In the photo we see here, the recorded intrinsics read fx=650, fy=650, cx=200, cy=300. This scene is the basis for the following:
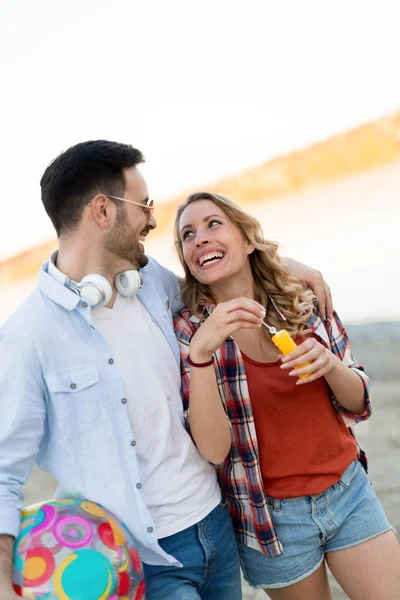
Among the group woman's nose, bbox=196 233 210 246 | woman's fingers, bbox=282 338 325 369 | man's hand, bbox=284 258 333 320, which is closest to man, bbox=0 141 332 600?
woman's nose, bbox=196 233 210 246

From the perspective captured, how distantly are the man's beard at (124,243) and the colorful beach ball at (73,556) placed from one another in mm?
911

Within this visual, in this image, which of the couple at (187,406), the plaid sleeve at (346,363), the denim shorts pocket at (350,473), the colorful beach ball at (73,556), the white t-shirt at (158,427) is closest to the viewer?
the colorful beach ball at (73,556)

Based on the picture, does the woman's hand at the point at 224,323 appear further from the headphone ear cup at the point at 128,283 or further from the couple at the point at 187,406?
the headphone ear cup at the point at 128,283

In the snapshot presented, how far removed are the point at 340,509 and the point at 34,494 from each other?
16.4ft

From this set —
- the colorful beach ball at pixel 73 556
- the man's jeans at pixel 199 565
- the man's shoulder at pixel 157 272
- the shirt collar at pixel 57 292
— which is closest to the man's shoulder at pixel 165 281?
the man's shoulder at pixel 157 272

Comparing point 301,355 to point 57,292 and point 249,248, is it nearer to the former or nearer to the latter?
point 249,248

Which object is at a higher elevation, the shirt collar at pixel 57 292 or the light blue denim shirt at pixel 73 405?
the shirt collar at pixel 57 292

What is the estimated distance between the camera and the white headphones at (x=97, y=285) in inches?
88.7

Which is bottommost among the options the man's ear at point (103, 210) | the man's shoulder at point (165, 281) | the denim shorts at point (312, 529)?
the denim shorts at point (312, 529)

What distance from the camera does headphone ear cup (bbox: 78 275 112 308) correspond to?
7.38 feet

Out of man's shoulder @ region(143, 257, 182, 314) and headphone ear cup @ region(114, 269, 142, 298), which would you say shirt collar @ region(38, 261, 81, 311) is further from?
man's shoulder @ region(143, 257, 182, 314)

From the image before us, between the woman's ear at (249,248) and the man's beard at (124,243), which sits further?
the woman's ear at (249,248)

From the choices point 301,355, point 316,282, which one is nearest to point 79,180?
point 301,355

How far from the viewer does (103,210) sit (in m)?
2.50
